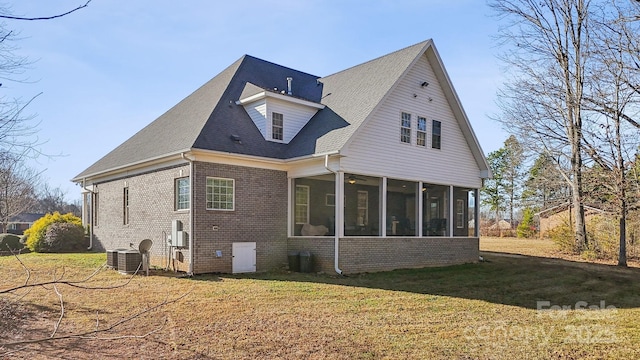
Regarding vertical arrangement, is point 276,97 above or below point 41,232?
above

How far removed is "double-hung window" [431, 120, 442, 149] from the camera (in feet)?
58.0

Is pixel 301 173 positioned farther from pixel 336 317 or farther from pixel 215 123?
pixel 336 317

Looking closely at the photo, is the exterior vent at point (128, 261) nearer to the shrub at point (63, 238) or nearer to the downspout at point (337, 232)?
the downspout at point (337, 232)

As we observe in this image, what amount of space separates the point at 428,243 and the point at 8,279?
41.9 ft

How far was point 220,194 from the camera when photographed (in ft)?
47.2

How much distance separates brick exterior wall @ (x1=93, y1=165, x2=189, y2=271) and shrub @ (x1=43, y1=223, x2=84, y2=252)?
0.93 meters

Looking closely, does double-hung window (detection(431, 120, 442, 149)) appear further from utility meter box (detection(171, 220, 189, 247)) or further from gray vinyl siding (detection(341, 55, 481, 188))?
utility meter box (detection(171, 220, 189, 247))

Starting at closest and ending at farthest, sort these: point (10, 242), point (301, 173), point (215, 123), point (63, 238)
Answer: point (215, 123)
point (301, 173)
point (63, 238)
point (10, 242)

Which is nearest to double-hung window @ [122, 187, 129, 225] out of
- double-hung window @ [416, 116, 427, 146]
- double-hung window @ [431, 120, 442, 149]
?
double-hung window @ [416, 116, 427, 146]

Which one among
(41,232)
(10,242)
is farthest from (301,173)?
(10,242)

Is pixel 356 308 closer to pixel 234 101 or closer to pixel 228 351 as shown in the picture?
pixel 228 351

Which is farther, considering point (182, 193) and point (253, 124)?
point (253, 124)

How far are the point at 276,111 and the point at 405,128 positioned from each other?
174 inches

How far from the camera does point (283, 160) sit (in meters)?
15.5
